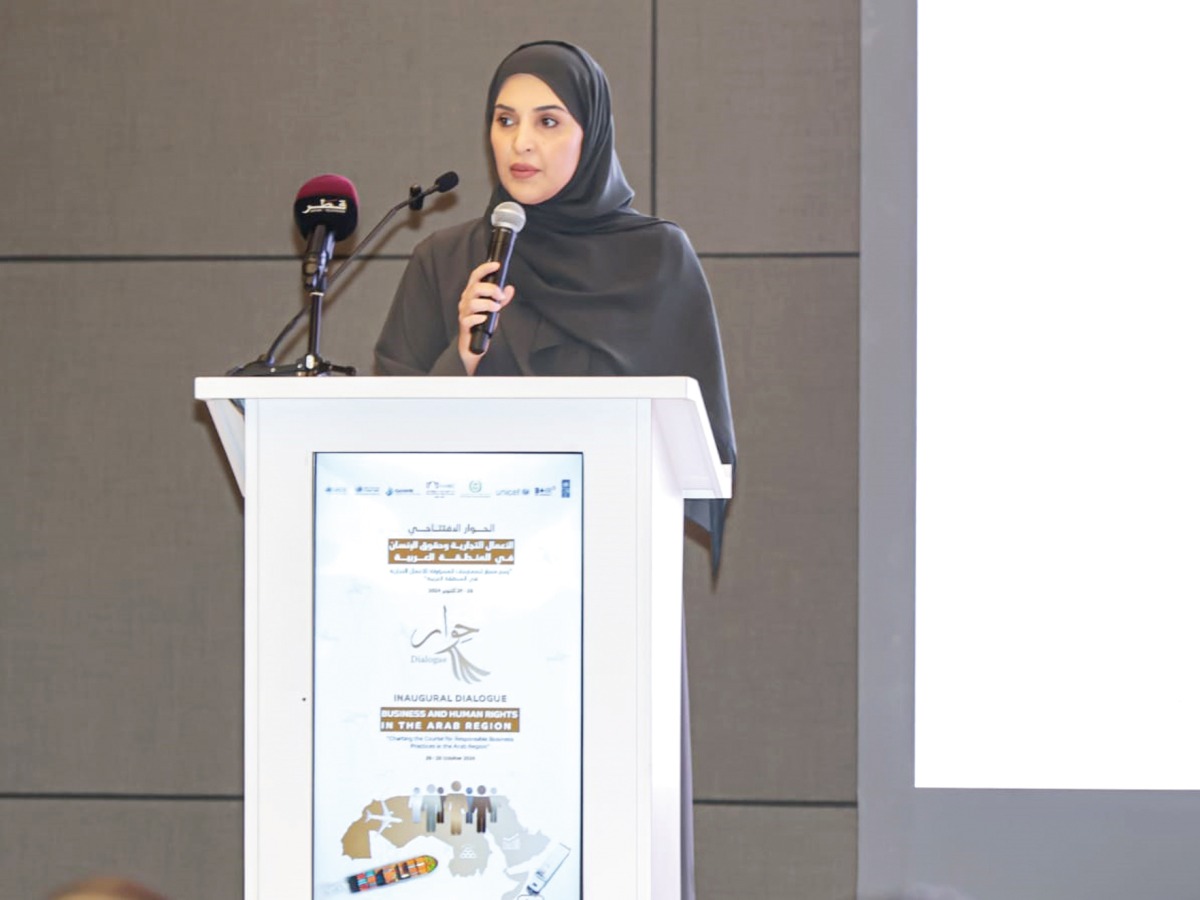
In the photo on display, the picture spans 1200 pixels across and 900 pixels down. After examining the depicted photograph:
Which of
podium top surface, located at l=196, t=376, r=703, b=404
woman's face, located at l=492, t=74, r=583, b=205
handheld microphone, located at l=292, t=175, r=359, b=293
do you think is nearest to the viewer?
podium top surface, located at l=196, t=376, r=703, b=404

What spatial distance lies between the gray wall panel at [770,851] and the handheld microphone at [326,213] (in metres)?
1.65

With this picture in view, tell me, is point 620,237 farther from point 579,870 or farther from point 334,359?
point 579,870

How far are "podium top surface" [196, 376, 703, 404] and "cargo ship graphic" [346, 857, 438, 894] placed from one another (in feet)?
1.35

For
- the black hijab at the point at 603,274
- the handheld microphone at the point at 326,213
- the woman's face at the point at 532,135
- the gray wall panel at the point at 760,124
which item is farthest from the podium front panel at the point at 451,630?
the gray wall panel at the point at 760,124

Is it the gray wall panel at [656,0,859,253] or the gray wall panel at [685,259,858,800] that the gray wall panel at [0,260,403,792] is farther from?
the gray wall panel at [685,259,858,800]

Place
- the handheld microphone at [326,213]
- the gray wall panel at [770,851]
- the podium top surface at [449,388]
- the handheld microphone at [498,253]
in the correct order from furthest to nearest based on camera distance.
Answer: the gray wall panel at [770,851]
the handheld microphone at [326,213]
the handheld microphone at [498,253]
the podium top surface at [449,388]

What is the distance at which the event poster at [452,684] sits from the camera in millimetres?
1219

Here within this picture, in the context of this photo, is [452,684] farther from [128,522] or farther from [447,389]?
[128,522]

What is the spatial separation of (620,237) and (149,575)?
130 centimetres

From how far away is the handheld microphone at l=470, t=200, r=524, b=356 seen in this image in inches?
59.6

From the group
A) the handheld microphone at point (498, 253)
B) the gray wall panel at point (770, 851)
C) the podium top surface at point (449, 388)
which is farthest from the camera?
the gray wall panel at point (770, 851)

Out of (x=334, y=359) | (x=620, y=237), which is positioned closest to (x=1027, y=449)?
(x=620, y=237)

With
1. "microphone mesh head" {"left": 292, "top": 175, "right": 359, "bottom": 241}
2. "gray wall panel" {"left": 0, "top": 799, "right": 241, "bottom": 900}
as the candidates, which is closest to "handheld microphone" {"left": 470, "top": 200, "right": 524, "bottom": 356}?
"microphone mesh head" {"left": 292, "top": 175, "right": 359, "bottom": 241}

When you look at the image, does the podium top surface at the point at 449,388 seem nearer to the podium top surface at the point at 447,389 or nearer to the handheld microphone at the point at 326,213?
the podium top surface at the point at 447,389
